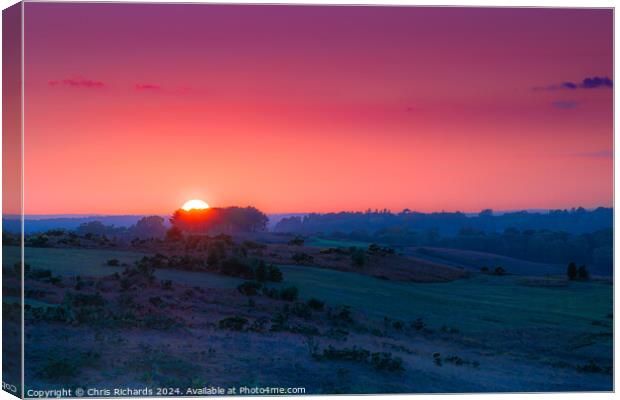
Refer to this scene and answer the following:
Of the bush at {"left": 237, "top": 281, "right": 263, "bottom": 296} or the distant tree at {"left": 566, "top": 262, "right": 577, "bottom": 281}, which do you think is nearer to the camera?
the bush at {"left": 237, "top": 281, "right": 263, "bottom": 296}

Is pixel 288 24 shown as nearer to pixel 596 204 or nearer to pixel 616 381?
pixel 596 204

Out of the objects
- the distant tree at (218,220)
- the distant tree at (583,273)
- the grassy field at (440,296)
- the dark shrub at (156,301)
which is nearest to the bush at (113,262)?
the grassy field at (440,296)

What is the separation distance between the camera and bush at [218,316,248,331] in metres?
16.6

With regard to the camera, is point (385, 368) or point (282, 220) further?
point (282, 220)

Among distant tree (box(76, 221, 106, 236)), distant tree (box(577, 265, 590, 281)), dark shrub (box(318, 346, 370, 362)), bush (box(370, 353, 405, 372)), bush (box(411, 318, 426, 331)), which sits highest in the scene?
distant tree (box(76, 221, 106, 236))

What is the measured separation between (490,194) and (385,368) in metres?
3.11

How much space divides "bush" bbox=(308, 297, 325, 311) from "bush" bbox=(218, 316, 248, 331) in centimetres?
97

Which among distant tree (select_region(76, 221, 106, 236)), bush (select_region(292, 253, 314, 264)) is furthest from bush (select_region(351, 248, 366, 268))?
distant tree (select_region(76, 221, 106, 236))

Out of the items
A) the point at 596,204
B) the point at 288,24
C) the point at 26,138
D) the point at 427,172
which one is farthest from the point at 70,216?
the point at 596,204

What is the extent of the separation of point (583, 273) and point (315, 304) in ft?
13.6

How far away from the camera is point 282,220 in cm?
1733

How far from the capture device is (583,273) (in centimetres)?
1747

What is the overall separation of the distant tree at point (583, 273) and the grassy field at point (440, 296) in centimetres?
11

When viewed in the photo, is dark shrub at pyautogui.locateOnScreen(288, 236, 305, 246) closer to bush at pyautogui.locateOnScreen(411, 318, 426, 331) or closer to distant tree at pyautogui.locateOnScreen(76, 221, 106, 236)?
bush at pyautogui.locateOnScreen(411, 318, 426, 331)
